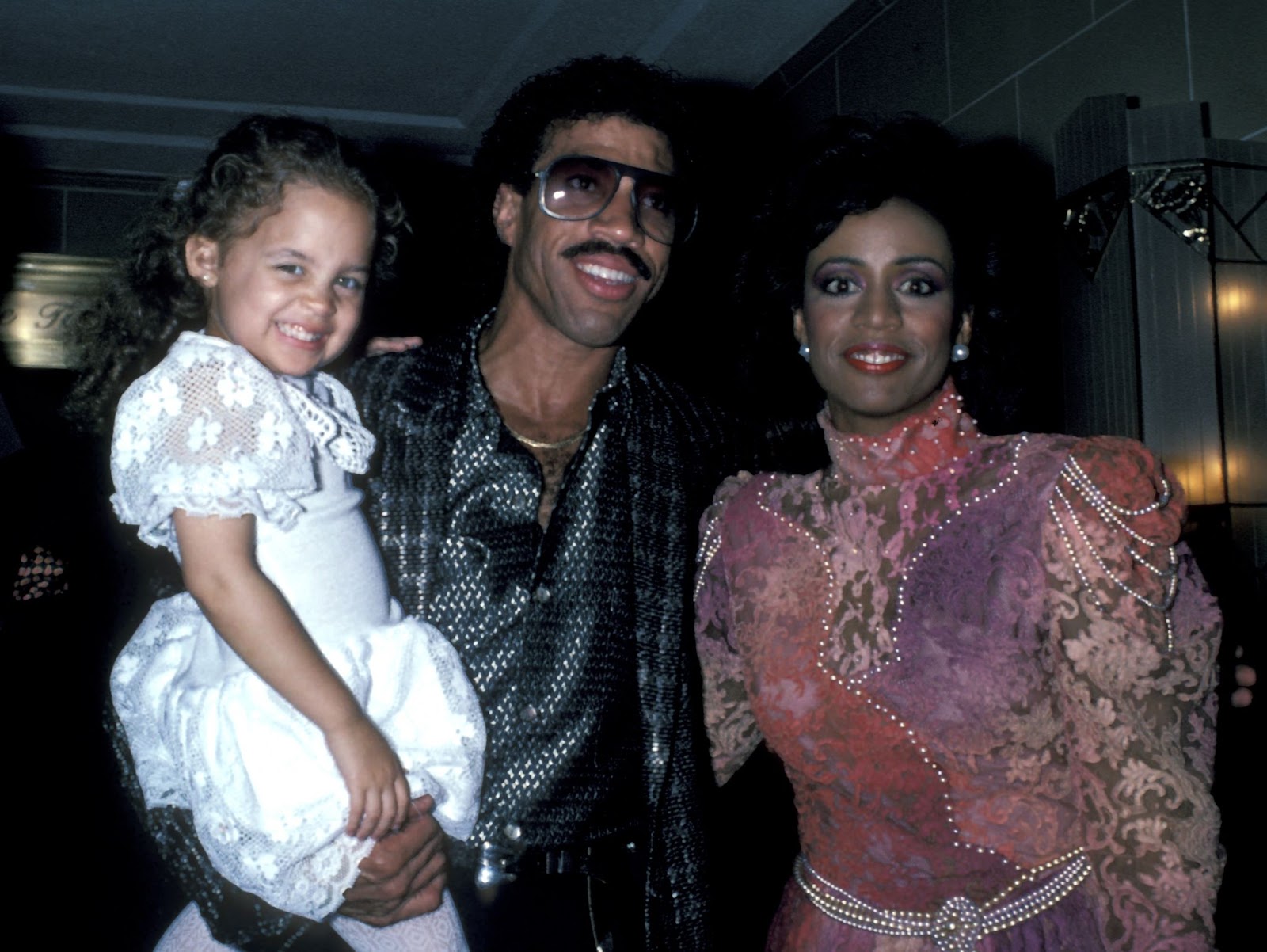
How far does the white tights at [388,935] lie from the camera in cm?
169

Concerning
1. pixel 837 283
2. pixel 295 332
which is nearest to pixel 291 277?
pixel 295 332

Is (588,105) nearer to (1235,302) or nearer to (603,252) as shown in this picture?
(603,252)

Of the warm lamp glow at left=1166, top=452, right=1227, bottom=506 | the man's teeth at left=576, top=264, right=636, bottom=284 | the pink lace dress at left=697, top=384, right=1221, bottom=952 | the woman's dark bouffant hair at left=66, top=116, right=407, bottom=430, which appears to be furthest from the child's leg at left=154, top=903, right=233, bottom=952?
the warm lamp glow at left=1166, top=452, right=1227, bottom=506

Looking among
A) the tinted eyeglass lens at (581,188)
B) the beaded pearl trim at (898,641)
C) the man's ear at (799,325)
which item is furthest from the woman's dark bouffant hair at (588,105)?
the beaded pearl trim at (898,641)

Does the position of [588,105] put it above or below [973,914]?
above

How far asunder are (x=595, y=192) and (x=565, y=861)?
1.24 meters

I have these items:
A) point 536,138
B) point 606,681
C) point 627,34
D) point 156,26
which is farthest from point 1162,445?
point 156,26

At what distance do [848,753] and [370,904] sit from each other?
2.53 feet

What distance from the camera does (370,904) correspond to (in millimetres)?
1656

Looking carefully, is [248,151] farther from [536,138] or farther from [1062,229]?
[1062,229]

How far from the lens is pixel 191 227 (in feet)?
5.90

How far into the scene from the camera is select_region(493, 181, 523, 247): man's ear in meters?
2.33

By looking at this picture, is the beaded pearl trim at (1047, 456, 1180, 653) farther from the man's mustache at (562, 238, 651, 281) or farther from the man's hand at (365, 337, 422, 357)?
the man's hand at (365, 337, 422, 357)

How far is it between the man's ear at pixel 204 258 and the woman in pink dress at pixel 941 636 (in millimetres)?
979
